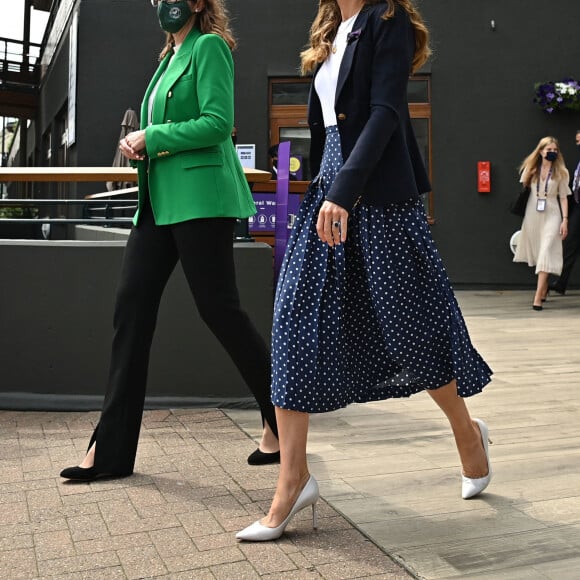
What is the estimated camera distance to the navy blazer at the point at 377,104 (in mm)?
2547

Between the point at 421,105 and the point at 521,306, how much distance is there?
12.9 ft

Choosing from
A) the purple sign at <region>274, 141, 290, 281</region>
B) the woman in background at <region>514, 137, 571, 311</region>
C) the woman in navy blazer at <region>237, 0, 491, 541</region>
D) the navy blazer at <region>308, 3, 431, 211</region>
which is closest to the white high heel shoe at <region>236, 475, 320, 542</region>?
the woman in navy blazer at <region>237, 0, 491, 541</region>

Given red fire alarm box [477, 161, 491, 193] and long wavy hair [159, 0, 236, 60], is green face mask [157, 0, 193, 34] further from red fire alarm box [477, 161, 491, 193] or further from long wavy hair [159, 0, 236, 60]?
red fire alarm box [477, 161, 491, 193]

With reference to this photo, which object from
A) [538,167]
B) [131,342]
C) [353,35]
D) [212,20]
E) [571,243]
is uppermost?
[212,20]

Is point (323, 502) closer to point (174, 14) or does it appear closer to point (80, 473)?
point (80, 473)

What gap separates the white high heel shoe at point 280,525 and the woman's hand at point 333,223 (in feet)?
2.48

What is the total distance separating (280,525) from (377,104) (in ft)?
4.23

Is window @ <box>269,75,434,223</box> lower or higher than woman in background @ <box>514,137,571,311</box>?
higher

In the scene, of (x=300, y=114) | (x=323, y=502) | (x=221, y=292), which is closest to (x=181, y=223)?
(x=221, y=292)

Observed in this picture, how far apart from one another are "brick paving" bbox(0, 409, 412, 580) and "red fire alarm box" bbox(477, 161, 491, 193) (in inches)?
363

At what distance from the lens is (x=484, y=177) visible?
40.5 feet

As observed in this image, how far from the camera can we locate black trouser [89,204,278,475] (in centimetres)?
324

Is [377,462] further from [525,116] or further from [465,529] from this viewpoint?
[525,116]

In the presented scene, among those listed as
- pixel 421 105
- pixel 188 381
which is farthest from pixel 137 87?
pixel 188 381
